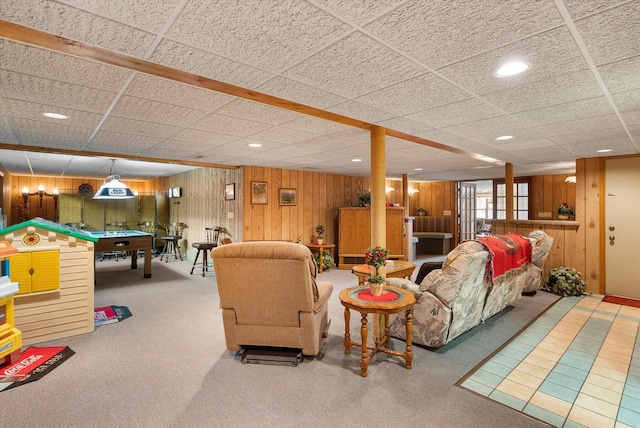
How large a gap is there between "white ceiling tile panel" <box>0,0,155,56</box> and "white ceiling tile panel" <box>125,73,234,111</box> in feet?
1.50

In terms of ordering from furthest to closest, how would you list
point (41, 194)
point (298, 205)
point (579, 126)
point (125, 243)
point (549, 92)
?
point (41, 194) < point (298, 205) < point (125, 243) < point (579, 126) < point (549, 92)

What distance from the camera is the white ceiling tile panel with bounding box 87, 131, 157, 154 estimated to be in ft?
12.7

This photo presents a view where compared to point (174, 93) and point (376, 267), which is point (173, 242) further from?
point (376, 267)

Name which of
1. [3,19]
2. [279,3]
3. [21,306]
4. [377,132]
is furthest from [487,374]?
[21,306]

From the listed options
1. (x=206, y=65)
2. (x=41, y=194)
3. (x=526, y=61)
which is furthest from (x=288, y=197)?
(x=41, y=194)

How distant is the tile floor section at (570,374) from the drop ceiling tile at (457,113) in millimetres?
2180

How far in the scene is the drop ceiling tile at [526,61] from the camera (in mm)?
1647

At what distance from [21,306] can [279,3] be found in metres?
3.67

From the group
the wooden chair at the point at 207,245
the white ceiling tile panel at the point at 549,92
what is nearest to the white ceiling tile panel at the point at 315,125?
the white ceiling tile panel at the point at 549,92

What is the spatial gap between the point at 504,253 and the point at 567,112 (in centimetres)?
146

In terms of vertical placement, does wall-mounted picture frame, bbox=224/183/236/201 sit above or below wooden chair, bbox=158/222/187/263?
above

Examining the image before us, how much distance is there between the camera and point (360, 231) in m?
7.16

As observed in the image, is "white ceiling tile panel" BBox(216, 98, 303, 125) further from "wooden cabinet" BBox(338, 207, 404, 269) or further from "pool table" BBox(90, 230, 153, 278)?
"wooden cabinet" BBox(338, 207, 404, 269)

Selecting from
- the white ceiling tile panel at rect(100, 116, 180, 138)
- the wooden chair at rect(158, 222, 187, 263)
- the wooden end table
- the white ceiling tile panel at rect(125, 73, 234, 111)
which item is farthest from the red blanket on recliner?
the wooden chair at rect(158, 222, 187, 263)
